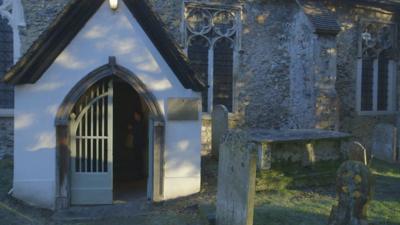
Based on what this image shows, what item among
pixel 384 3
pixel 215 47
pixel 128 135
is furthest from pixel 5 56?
pixel 384 3

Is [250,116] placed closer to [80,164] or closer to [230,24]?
[230,24]

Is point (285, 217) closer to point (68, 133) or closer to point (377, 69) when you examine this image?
point (68, 133)

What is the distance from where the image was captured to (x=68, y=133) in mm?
7629

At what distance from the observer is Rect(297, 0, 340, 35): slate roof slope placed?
12282 millimetres

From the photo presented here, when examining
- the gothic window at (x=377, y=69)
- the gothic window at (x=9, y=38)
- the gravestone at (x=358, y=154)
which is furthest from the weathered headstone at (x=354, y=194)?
the gothic window at (x=377, y=69)

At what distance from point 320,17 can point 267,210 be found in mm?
8208

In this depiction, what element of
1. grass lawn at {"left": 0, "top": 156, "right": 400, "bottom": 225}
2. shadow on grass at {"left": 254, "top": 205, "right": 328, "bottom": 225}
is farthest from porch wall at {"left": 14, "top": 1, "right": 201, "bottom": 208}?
shadow on grass at {"left": 254, "top": 205, "right": 328, "bottom": 225}

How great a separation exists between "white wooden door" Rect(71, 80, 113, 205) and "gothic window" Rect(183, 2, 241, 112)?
209 inches

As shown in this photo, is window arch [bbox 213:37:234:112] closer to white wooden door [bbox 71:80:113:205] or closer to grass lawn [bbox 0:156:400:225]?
grass lawn [bbox 0:156:400:225]

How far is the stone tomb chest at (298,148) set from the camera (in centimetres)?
837

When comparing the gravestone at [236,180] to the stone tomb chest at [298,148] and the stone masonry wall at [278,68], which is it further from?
the stone masonry wall at [278,68]

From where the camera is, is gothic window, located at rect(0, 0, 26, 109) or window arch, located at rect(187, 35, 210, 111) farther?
window arch, located at rect(187, 35, 210, 111)

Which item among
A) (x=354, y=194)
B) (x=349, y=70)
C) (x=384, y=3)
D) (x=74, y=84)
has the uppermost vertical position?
(x=384, y=3)

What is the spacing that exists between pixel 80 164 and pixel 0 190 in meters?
2.00
